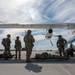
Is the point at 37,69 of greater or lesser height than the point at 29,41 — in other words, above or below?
below

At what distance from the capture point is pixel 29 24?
2742 centimetres

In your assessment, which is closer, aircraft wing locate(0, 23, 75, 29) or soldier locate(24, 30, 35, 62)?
soldier locate(24, 30, 35, 62)

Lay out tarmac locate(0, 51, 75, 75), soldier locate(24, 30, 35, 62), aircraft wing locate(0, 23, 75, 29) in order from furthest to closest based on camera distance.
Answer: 1. aircraft wing locate(0, 23, 75, 29)
2. soldier locate(24, 30, 35, 62)
3. tarmac locate(0, 51, 75, 75)

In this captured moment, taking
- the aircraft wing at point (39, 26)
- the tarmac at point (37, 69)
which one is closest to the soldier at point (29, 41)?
the tarmac at point (37, 69)

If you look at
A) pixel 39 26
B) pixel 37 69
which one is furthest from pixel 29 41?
pixel 39 26

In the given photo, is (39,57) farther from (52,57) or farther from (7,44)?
(7,44)

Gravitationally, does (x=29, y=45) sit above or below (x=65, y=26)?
below

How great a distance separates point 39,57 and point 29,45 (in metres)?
1.04

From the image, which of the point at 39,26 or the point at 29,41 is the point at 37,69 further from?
the point at 39,26

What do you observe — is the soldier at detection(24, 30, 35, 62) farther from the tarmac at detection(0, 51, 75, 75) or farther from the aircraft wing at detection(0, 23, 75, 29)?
the aircraft wing at detection(0, 23, 75, 29)

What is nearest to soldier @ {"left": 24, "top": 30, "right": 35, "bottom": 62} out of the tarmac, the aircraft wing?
the tarmac

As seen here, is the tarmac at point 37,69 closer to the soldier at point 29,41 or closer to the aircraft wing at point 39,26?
the soldier at point 29,41

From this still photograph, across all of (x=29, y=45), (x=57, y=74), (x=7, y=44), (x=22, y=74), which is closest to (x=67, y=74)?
(x=57, y=74)

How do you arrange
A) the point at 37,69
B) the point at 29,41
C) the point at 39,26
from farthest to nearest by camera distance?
the point at 39,26 → the point at 29,41 → the point at 37,69
